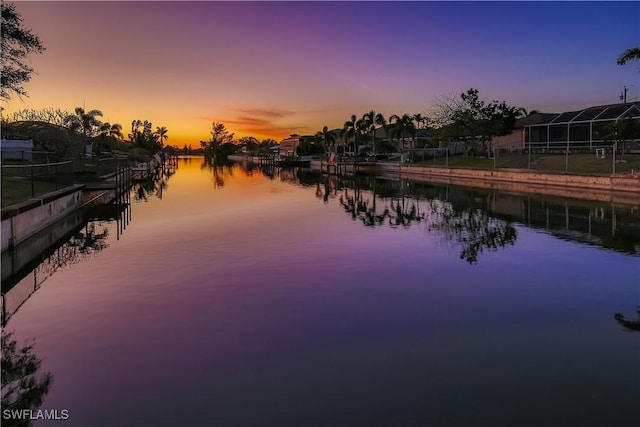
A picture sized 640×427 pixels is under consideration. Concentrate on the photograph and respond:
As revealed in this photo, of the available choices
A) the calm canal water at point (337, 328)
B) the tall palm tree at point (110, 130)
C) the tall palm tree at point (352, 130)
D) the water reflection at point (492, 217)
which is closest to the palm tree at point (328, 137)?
the tall palm tree at point (352, 130)

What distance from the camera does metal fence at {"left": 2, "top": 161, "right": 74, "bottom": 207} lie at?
1625 cm

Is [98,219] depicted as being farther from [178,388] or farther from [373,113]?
[373,113]

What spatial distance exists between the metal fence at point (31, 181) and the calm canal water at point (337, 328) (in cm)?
221

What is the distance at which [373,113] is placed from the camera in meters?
79.0

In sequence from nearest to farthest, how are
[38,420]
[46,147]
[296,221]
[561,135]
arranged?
[38,420] < [296,221] < [46,147] < [561,135]

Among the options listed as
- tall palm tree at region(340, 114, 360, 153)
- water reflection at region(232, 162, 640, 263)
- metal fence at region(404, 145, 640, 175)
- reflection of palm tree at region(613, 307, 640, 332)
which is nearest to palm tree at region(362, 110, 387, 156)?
tall palm tree at region(340, 114, 360, 153)

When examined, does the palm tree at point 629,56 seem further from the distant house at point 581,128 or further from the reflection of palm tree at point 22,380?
the reflection of palm tree at point 22,380

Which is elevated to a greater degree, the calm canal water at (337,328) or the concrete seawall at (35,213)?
the concrete seawall at (35,213)

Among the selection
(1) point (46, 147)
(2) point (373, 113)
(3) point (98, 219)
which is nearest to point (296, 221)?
(3) point (98, 219)

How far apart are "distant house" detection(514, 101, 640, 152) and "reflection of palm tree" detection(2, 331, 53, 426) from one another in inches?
1568

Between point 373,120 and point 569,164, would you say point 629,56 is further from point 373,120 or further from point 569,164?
point 373,120

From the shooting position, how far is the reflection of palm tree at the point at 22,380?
5621 mm

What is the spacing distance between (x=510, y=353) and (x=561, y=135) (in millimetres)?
50246
